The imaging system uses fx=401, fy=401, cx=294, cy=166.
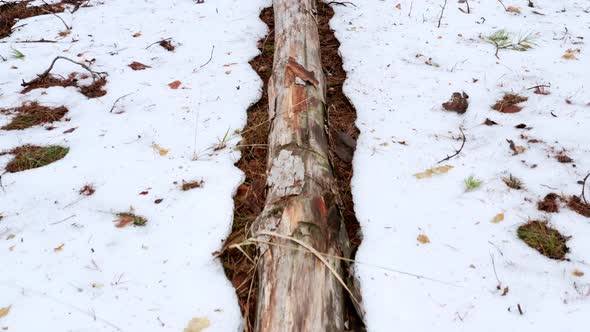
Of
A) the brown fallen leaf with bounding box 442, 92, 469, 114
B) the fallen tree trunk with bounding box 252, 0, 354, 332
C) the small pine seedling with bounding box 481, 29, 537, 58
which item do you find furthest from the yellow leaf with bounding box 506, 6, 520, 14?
the fallen tree trunk with bounding box 252, 0, 354, 332

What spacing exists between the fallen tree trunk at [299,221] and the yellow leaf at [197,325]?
9.6 inches

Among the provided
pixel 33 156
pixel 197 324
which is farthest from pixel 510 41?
pixel 33 156

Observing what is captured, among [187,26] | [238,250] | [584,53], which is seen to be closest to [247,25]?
[187,26]

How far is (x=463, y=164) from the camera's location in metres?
2.39

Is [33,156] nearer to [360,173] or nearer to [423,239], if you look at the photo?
[360,173]

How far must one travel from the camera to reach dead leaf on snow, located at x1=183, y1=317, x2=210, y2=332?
5.57 feet

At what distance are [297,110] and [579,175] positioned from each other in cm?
163

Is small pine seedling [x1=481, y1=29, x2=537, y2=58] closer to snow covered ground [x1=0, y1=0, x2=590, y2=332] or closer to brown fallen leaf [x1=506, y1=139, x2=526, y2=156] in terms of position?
snow covered ground [x1=0, y1=0, x2=590, y2=332]

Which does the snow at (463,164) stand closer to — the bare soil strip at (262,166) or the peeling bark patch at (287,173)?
the bare soil strip at (262,166)

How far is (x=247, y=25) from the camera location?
13.1ft

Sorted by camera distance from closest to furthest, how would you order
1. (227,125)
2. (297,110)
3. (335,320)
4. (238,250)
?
(335,320) < (238,250) < (297,110) < (227,125)

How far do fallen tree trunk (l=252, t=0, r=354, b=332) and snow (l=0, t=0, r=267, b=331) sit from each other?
27 centimetres

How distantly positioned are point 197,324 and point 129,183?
1064 mm

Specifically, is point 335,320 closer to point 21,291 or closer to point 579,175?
point 21,291
